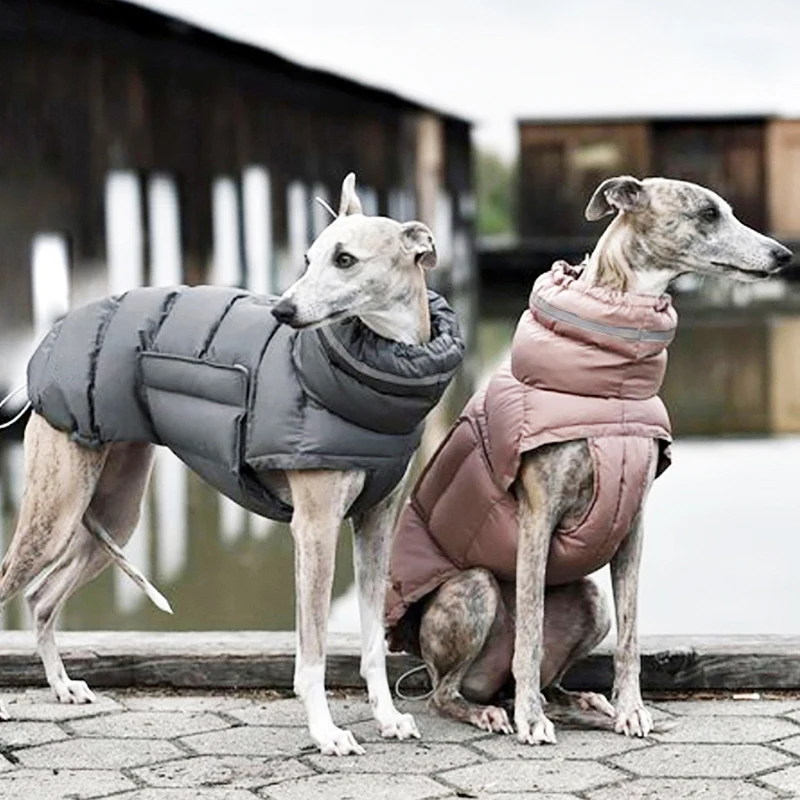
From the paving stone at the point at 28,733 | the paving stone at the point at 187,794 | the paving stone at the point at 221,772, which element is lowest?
the paving stone at the point at 221,772

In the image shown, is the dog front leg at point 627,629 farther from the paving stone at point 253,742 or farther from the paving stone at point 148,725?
the paving stone at point 148,725

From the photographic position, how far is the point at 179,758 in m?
4.71

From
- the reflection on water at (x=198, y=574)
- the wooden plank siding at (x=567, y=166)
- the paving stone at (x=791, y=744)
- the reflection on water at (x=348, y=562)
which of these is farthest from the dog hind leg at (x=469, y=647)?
the wooden plank siding at (x=567, y=166)

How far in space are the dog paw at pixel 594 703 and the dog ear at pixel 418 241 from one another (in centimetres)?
121

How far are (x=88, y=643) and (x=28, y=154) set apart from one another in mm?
9997

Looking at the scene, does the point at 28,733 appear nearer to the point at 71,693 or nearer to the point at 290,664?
the point at 71,693

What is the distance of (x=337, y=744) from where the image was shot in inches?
185

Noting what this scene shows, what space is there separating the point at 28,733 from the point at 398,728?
0.89 m

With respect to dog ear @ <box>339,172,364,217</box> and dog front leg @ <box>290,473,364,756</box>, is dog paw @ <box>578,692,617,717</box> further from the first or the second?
dog ear @ <box>339,172,364,217</box>

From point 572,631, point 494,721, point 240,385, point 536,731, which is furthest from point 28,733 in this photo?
point 572,631

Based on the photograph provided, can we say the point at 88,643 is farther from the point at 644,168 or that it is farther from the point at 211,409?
the point at 644,168

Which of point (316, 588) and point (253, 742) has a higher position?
point (316, 588)

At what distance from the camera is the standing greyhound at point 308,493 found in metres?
4.59

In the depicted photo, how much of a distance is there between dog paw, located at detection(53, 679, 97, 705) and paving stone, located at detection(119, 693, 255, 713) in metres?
0.08
